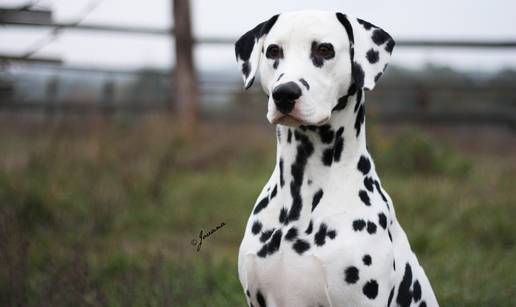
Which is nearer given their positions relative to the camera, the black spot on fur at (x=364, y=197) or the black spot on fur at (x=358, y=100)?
the black spot on fur at (x=364, y=197)

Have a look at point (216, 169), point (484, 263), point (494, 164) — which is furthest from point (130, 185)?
point (494, 164)

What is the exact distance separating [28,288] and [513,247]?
3.58 meters

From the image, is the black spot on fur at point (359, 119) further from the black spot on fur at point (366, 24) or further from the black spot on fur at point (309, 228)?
the black spot on fur at point (309, 228)

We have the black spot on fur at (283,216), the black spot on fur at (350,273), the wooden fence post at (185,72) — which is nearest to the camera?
the black spot on fur at (350,273)

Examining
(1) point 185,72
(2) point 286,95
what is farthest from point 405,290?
(1) point 185,72

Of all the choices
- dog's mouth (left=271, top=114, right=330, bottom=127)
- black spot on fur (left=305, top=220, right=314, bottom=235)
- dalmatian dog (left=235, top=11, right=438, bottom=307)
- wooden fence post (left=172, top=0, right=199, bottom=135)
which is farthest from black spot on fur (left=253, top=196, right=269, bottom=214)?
wooden fence post (left=172, top=0, right=199, bottom=135)

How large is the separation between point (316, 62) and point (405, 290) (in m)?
0.93

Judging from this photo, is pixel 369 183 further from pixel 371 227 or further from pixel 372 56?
pixel 372 56

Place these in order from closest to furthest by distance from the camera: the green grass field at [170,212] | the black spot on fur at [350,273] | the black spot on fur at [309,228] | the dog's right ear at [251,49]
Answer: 1. the black spot on fur at [350,273]
2. the black spot on fur at [309,228]
3. the dog's right ear at [251,49]
4. the green grass field at [170,212]

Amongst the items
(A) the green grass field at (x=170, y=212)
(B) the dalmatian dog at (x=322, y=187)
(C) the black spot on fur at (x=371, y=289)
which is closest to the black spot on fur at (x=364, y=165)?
(B) the dalmatian dog at (x=322, y=187)

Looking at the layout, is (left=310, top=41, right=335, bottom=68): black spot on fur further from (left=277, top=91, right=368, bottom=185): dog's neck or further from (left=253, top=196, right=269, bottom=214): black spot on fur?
(left=253, top=196, right=269, bottom=214): black spot on fur

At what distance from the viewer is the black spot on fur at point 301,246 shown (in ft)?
8.77

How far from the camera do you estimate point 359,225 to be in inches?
106

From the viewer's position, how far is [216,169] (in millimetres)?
8578
